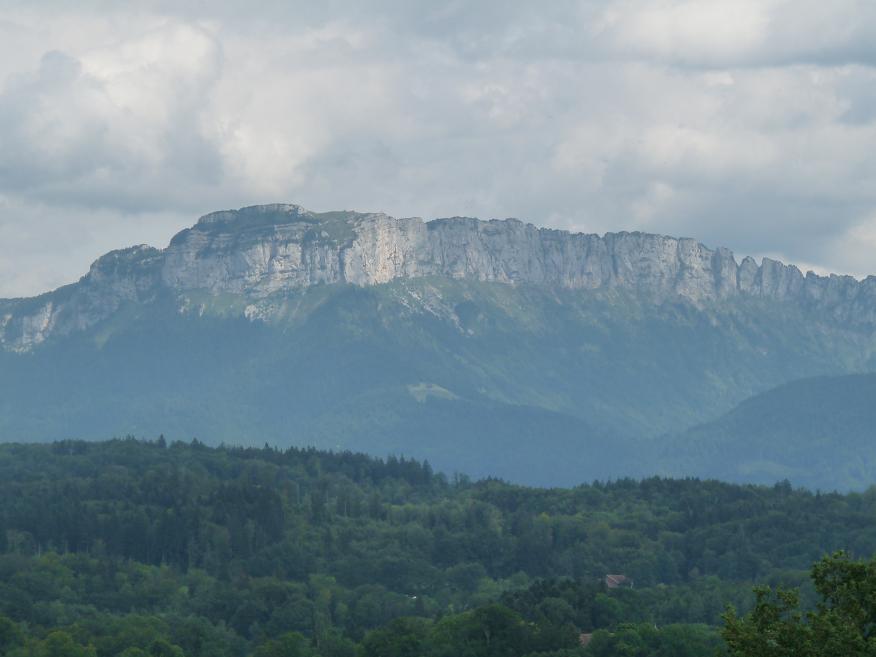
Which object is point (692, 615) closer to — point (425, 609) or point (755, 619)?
point (425, 609)

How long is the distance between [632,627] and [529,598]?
903 inches

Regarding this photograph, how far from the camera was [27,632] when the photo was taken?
6270 inches

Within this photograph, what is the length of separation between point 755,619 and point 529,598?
102m

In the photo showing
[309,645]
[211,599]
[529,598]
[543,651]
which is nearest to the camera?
[543,651]

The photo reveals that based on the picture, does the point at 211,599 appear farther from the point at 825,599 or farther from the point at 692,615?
the point at 825,599

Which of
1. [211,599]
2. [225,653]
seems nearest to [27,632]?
[225,653]

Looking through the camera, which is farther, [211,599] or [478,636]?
[211,599]

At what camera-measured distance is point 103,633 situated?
161m

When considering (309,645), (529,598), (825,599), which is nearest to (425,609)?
(529,598)

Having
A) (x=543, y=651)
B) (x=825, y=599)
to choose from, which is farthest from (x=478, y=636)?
(x=825, y=599)

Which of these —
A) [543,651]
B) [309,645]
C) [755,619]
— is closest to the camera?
[755,619]

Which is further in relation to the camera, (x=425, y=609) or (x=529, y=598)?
(x=425, y=609)

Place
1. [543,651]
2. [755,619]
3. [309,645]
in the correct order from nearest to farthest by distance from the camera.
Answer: [755,619], [543,651], [309,645]

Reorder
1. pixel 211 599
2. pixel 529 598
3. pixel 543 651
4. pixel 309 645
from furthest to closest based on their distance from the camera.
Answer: pixel 211 599 → pixel 529 598 → pixel 309 645 → pixel 543 651
